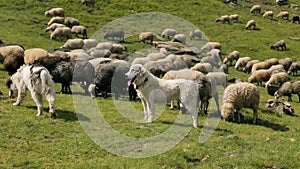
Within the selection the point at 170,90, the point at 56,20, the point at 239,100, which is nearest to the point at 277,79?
the point at 239,100

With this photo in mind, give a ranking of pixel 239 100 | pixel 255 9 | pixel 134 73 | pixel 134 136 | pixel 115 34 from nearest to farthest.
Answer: pixel 134 136, pixel 134 73, pixel 239 100, pixel 115 34, pixel 255 9

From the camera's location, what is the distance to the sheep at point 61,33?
42219mm

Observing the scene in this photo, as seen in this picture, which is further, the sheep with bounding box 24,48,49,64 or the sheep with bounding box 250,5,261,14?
the sheep with bounding box 250,5,261,14

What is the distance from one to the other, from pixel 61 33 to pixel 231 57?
60.0 ft

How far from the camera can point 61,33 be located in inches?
1678

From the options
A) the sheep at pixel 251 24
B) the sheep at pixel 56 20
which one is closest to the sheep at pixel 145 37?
the sheep at pixel 56 20

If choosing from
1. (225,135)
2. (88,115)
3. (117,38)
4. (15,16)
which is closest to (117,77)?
(88,115)

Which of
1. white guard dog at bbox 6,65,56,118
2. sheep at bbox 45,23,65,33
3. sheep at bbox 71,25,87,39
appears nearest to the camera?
white guard dog at bbox 6,65,56,118

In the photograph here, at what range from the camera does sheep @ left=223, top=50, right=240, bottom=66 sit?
42.2 metres

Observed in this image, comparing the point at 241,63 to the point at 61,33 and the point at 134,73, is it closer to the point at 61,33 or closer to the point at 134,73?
the point at 61,33

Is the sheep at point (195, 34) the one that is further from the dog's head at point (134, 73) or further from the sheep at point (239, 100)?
the dog's head at point (134, 73)

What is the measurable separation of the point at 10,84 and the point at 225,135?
9.92 meters

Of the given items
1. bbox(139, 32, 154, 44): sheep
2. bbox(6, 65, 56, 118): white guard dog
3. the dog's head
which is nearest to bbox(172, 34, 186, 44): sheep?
bbox(139, 32, 154, 44): sheep

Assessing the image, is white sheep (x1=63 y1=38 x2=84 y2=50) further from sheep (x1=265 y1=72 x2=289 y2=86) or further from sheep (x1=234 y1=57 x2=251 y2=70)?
sheep (x1=265 y1=72 x2=289 y2=86)
